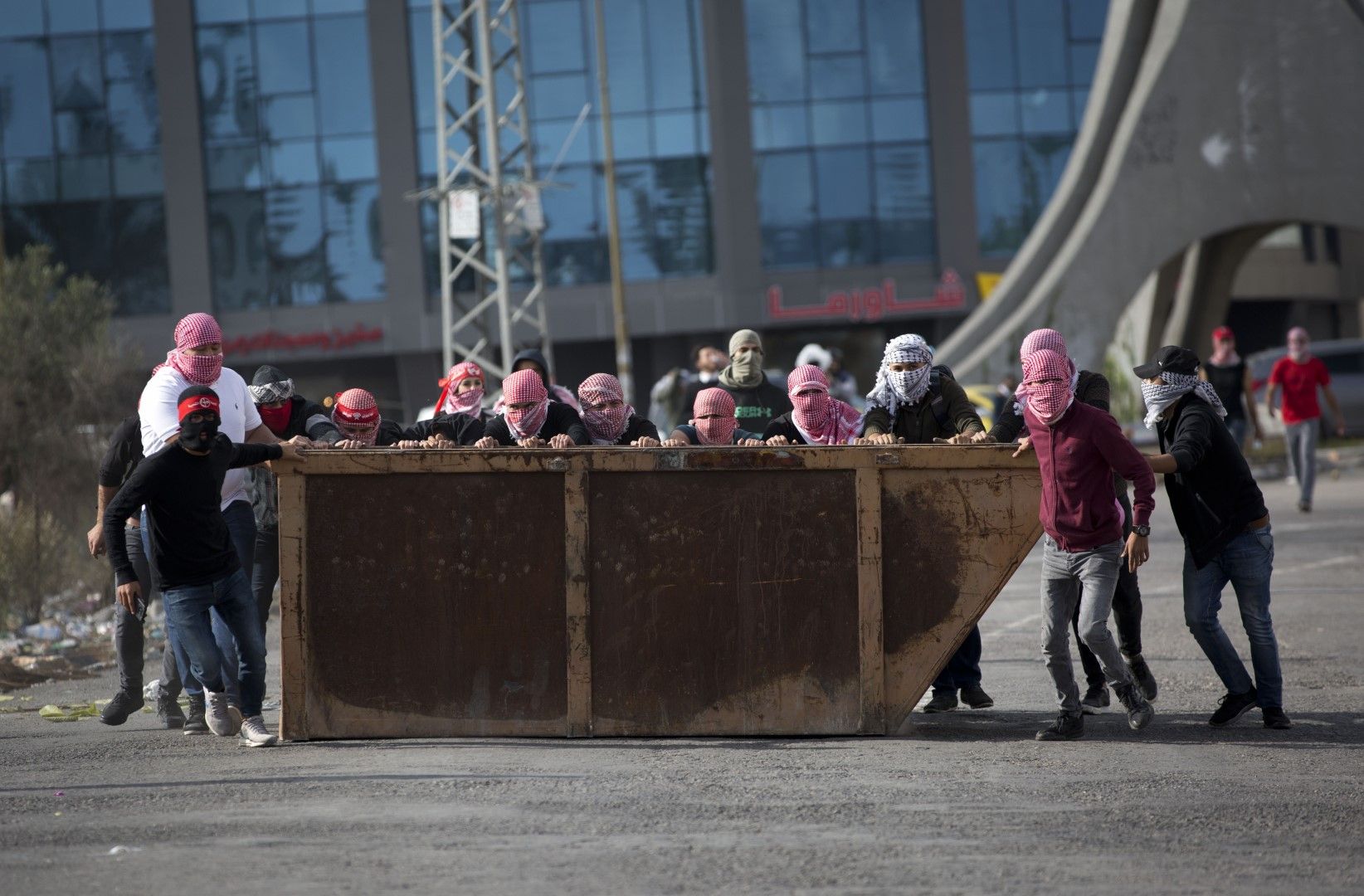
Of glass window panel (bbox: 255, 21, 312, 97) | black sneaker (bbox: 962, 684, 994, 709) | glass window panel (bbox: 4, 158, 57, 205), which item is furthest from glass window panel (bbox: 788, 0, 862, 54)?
black sneaker (bbox: 962, 684, 994, 709)

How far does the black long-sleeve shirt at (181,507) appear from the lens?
7.18 m

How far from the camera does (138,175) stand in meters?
45.6

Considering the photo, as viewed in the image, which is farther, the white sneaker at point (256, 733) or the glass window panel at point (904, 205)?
the glass window panel at point (904, 205)

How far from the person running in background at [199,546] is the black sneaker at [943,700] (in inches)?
122

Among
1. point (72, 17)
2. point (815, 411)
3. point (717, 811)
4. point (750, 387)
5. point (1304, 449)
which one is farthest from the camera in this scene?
point (72, 17)

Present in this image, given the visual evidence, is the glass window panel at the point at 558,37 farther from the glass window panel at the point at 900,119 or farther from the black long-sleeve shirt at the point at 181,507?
the black long-sleeve shirt at the point at 181,507

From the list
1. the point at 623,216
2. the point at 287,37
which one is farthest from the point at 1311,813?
the point at 287,37

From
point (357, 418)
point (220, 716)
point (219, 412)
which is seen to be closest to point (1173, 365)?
point (357, 418)

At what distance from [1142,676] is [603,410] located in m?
2.94

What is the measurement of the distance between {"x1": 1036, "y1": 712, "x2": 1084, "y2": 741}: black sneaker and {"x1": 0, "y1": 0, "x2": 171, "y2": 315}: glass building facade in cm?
4182

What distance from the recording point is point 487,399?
22375 millimetres

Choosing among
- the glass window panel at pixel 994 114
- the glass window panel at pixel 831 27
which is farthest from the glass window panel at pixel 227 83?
the glass window panel at pixel 994 114

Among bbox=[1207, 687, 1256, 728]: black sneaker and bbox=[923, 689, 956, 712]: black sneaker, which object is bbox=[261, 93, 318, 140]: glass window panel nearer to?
bbox=[923, 689, 956, 712]: black sneaker

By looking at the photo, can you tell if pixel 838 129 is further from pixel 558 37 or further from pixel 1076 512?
pixel 1076 512
